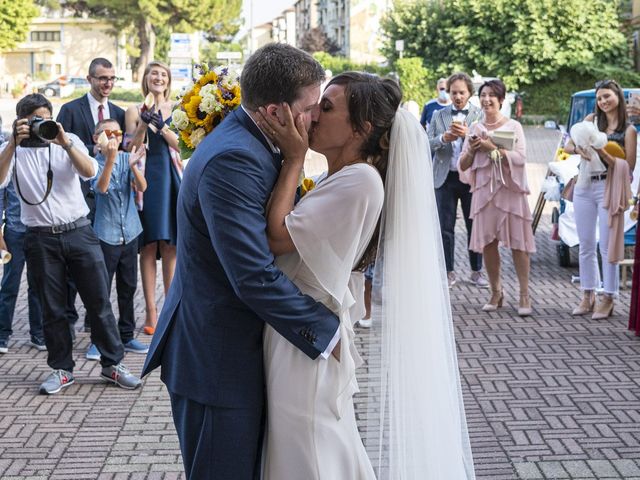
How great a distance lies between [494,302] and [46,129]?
16.0 feet

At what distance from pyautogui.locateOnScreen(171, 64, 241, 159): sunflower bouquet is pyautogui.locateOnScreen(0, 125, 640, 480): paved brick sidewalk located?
2.03 meters

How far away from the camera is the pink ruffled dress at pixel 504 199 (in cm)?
877

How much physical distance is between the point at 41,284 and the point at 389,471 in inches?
133

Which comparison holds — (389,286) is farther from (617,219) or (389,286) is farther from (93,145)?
(617,219)

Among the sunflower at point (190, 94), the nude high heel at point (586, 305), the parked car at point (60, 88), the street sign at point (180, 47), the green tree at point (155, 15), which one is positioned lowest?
the nude high heel at point (586, 305)

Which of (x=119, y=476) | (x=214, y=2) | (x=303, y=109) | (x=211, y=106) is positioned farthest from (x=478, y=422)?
(x=214, y=2)

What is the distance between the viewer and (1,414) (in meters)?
6.04

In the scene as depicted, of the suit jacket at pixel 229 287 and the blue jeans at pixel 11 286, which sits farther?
the blue jeans at pixel 11 286

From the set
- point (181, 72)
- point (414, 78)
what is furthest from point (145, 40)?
point (181, 72)

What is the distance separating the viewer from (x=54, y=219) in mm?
6199

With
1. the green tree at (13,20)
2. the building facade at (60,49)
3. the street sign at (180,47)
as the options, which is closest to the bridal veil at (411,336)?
the street sign at (180,47)

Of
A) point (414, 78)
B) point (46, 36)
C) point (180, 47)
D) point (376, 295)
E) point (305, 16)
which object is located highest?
point (305, 16)

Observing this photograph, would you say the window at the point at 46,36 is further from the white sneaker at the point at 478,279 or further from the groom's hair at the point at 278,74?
the groom's hair at the point at 278,74

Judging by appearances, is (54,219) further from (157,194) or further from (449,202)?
(449,202)
